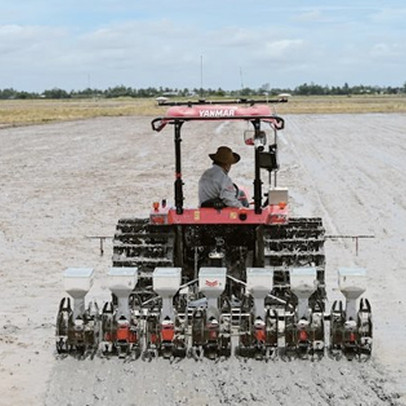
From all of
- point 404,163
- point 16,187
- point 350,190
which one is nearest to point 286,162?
point 404,163

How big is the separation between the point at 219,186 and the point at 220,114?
835 mm

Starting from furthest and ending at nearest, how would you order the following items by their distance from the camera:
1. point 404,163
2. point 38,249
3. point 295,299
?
point 404,163 → point 38,249 → point 295,299

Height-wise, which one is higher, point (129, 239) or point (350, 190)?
point (129, 239)

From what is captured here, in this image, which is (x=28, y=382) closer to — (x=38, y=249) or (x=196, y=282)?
(x=196, y=282)

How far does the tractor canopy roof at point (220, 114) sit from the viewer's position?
345 inches

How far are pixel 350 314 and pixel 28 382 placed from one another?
300 centimetres

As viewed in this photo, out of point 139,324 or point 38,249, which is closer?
point 139,324

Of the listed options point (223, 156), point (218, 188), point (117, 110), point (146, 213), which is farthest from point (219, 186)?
point (117, 110)

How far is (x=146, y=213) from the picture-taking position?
57.0 ft

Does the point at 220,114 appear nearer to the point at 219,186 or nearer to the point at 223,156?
the point at 223,156

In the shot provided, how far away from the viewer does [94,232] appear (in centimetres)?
1541

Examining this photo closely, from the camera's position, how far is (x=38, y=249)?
1402 centimetres

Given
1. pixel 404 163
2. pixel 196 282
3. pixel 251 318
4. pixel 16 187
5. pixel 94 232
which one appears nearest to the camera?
pixel 251 318

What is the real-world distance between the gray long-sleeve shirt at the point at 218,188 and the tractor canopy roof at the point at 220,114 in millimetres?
714
